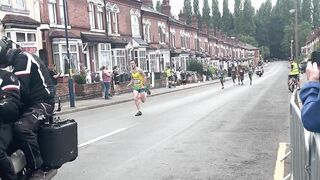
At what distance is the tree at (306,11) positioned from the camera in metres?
146

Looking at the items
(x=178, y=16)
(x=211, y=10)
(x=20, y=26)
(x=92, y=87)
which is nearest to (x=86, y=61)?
(x=92, y=87)

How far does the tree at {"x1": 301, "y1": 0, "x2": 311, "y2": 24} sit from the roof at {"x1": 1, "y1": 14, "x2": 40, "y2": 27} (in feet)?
430

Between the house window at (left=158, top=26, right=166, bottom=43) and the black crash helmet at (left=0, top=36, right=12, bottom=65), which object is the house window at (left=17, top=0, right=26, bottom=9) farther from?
the house window at (left=158, top=26, right=166, bottom=43)

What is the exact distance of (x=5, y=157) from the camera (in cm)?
432

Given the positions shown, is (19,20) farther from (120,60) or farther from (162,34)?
(162,34)

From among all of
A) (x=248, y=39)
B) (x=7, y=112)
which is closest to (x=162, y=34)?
(x=7, y=112)

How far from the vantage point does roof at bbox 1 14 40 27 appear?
2416cm

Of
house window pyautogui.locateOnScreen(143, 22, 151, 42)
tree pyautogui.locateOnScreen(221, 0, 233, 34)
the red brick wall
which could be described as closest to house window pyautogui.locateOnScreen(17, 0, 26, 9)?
the red brick wall

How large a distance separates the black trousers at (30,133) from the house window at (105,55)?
31007mm

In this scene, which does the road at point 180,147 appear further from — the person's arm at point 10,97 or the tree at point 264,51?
the tree at point 264,51

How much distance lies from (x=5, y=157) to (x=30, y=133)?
37 centimetres

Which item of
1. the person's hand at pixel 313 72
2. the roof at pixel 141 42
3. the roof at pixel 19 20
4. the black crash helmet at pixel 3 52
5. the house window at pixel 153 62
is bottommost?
the house window at pixel 153 62

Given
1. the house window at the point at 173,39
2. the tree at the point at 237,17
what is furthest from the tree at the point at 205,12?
the house window at the point at 173,39

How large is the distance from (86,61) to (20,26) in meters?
9.18
